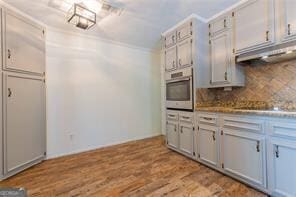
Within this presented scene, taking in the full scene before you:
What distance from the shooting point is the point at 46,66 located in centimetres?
299

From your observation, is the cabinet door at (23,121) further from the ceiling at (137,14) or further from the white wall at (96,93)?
the ceiling at (137,14)

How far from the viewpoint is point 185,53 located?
2.98 m

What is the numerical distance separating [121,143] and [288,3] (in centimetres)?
372

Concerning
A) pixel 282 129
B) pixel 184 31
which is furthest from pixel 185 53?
pixel 282 129

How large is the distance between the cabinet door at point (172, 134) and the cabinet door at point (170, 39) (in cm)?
162

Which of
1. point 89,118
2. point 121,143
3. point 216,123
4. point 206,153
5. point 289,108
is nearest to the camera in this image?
point 289,108

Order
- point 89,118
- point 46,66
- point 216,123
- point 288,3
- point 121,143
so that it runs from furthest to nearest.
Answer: point 121,143
point 89,118
point 46,66
point 216,123
point 288,3

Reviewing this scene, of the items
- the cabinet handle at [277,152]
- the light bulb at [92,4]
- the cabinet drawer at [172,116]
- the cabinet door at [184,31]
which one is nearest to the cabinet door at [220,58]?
the cabinet door at [184,31]

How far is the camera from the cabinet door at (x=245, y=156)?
71.7 inches

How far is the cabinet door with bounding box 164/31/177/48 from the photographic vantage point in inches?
128

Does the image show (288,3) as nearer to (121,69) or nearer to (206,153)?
(206,153)

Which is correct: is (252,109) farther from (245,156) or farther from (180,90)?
(180,90)

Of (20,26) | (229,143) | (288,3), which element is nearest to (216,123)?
(229,143)

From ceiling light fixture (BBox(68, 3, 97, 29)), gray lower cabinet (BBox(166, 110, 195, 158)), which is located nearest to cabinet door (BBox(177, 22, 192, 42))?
gray lower cabinet (BBox(166, 110, 195, 158))
